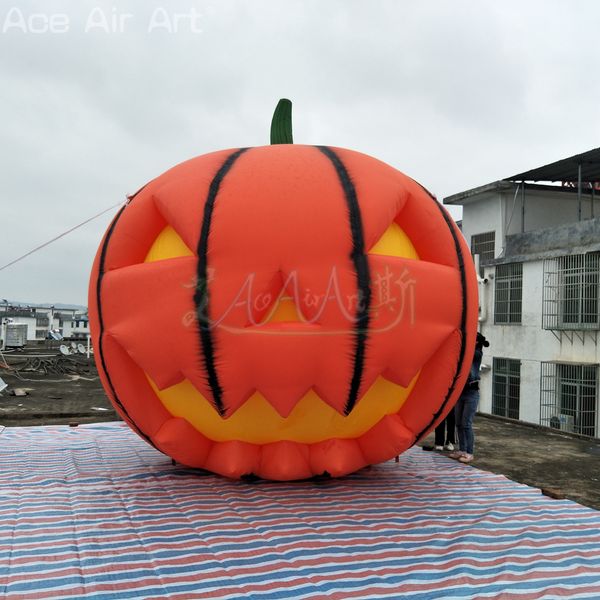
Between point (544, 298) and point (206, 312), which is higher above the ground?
point (544, 298)

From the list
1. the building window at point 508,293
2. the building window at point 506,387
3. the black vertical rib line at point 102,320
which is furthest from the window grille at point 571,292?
the black vertical rib line at point 102,320

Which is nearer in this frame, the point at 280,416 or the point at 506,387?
the point at 280,416

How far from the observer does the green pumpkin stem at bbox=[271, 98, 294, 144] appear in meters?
4.59

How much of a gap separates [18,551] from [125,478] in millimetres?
1449

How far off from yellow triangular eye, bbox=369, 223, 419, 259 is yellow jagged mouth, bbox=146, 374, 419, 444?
816 millimetres

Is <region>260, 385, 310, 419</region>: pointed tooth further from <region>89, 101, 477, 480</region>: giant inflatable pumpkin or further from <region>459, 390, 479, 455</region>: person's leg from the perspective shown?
<region>459, 390, 479, 455</region>: person's leg

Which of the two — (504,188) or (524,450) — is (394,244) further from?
(504,188)

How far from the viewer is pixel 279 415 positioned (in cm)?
353

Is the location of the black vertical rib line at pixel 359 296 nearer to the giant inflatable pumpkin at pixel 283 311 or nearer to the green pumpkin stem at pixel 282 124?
the giant inflatable pumpkin at pixel 283 311

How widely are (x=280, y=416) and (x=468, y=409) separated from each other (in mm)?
2683

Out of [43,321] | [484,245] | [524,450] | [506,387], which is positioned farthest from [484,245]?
[43,321]

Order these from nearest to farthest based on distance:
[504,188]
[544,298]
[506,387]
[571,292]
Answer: [571,292] → [544,298] → [506,387] → [504,188]

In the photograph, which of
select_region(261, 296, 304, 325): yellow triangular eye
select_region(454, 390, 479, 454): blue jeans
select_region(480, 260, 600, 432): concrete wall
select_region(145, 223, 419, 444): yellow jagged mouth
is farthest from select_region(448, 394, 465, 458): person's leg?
select_region(480, 260, 600, 432): concrete wall

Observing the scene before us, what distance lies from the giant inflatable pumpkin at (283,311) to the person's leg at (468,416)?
1.63 metres
